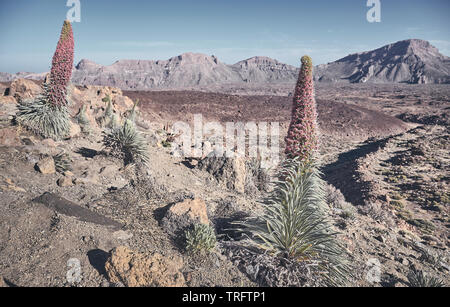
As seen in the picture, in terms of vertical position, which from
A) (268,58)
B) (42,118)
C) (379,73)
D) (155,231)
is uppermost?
(268,58)

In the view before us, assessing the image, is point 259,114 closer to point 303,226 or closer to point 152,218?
point 152,218

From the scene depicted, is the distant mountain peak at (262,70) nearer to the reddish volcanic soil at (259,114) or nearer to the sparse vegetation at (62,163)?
the reddish volcanic soil at (259,114)

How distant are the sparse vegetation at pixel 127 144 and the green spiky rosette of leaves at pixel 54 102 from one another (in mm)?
1491

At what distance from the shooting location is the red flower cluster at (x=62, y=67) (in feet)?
19.7

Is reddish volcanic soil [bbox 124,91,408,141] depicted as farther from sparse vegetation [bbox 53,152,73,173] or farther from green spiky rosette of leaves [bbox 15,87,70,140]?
sparse vegetation [bbox 53,152,73,173]

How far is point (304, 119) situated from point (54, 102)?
617cm

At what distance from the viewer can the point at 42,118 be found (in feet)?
20.4

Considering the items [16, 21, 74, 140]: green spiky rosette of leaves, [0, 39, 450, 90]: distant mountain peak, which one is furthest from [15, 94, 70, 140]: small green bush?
[0, 39, 450, 90]: distant mountain peak

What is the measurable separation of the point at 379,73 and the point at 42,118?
153383 millimetres

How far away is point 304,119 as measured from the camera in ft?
9.80

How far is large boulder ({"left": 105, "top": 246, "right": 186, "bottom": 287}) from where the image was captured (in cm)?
255

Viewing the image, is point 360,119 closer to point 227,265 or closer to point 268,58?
point 227,265

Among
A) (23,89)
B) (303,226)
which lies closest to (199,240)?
(303,226)
